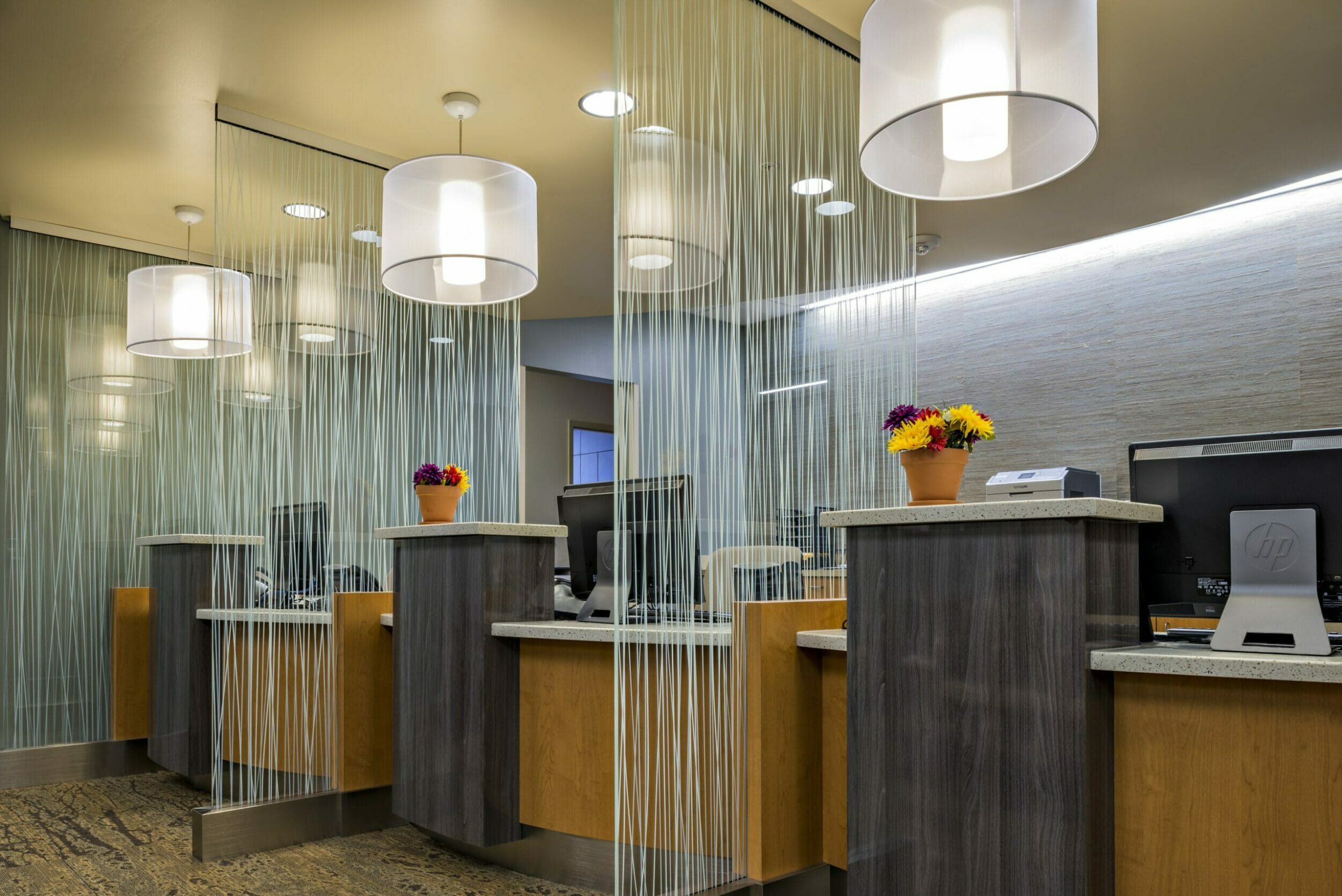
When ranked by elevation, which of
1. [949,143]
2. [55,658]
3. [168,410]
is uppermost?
[949,143]

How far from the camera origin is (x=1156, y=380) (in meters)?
5.62

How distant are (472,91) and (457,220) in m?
0.62

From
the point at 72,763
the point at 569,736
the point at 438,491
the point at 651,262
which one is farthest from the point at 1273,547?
the point at 72,763

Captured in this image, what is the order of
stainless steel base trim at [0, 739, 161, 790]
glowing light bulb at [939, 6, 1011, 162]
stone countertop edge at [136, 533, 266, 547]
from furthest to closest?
stainless steel base trim at [0, 739, 161, 790] < stone countertop edge at [136, 533, 266, 547] < glowing light bulb at [939, 6, 1011, 162]

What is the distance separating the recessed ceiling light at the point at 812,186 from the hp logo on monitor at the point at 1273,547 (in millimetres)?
1597

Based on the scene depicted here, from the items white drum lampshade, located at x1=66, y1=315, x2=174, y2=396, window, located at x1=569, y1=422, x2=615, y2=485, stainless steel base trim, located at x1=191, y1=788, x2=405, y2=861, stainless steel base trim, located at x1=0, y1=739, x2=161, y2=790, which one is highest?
white drum lampshade, located at x1=66, y1=315, x2=174, y2=396

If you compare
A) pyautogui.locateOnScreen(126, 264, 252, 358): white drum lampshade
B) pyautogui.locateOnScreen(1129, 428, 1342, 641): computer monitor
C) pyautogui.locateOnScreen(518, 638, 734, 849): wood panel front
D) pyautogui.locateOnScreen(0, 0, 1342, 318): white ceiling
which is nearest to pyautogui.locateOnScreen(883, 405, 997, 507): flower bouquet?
pyautogui.locateOnScreen(1129, 428, 1342, 641): computer monitor

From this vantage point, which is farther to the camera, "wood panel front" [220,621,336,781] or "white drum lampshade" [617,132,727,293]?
"wood panel front" [220,621,336,781]

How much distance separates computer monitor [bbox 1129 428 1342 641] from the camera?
2.01m

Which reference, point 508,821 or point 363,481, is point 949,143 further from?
point 363,481

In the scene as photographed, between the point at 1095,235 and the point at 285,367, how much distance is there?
13.7 feet

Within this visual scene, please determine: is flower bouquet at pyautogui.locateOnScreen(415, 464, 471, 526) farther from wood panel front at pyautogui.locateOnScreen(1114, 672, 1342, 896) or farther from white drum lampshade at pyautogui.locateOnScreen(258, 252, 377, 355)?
wood panel front at pyautogui.locateOnScreen(1114, 672, 1342, 896)

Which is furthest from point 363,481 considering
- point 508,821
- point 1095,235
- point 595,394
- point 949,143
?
point 595,394

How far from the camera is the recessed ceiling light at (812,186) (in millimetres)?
3094
